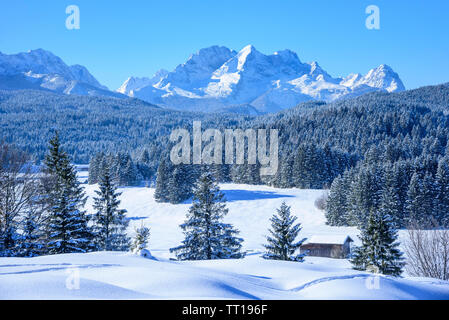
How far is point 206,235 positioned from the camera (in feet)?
76.1

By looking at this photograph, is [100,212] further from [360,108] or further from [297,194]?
[360,108]

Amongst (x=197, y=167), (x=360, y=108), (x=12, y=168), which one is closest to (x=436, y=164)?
(x=197, y=167)

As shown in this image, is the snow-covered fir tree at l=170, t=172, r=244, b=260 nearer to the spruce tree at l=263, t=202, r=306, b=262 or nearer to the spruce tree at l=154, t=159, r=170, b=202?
the spruce tree at l=263, t=202, r=306, b=262

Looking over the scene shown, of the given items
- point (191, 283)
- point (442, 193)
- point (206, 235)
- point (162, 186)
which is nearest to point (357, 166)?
point (442, 193)

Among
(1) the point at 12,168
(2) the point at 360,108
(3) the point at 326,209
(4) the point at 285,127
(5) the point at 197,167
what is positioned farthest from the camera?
(2) the point at 360,108

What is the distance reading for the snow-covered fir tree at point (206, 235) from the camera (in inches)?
896

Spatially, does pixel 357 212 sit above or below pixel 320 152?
below

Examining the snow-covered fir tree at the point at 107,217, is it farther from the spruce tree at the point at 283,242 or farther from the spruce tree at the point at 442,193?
the spruce tree at the point at 442,193

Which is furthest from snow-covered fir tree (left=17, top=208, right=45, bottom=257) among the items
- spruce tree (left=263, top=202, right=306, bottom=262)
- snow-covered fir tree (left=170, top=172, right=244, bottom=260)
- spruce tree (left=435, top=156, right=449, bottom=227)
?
spruce tree (left=435, top=156, right=449, bottom=227)

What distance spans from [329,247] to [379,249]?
677 inches

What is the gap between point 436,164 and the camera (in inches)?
2803

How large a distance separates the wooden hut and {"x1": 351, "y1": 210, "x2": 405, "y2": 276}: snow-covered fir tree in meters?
15.3
